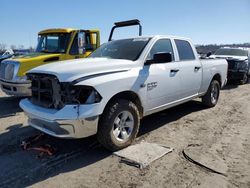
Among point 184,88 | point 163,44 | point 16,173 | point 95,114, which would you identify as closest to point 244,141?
point 184,88

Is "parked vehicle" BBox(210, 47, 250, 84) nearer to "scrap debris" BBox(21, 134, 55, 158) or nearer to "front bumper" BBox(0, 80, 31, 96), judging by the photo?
"front bumper" BBox(0, 80, 31, 96)

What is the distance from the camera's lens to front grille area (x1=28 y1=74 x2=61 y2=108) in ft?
12.9

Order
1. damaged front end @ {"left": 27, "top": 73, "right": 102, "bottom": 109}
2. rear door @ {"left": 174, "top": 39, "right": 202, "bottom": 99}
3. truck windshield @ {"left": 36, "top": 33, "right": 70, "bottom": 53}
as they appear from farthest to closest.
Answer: truck windshield @ {"left": 36, "top": 33, "right": 70, "bottom": 53}, rear door @ {"left": 174, "top": 39, "right": 202, "bottom": 99}, damaged front end @ {"left": 27, "top": 73, "right": 102, "bottom": 109}

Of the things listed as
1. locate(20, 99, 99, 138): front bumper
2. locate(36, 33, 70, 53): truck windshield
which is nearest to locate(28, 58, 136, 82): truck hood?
locate(20, 99, 99, 138): front bumper

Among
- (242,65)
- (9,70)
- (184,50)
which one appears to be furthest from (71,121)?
A: (242,65)

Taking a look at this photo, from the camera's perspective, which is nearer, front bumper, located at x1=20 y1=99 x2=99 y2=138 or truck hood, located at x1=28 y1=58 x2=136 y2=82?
front bumper, located at x1=20 y1=99 x2=99 y2=138

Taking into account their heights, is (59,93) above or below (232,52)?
below

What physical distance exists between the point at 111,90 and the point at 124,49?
1532 mm

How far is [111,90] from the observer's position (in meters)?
3.98

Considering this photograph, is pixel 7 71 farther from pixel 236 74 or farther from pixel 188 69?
pixel 236 74

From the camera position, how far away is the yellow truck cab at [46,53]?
716 cm

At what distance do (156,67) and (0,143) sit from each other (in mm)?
3209

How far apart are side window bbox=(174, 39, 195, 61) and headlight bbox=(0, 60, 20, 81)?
14.6 feet

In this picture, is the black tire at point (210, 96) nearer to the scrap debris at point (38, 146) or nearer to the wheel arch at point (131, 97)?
the wheel arch at point (131, 97)
